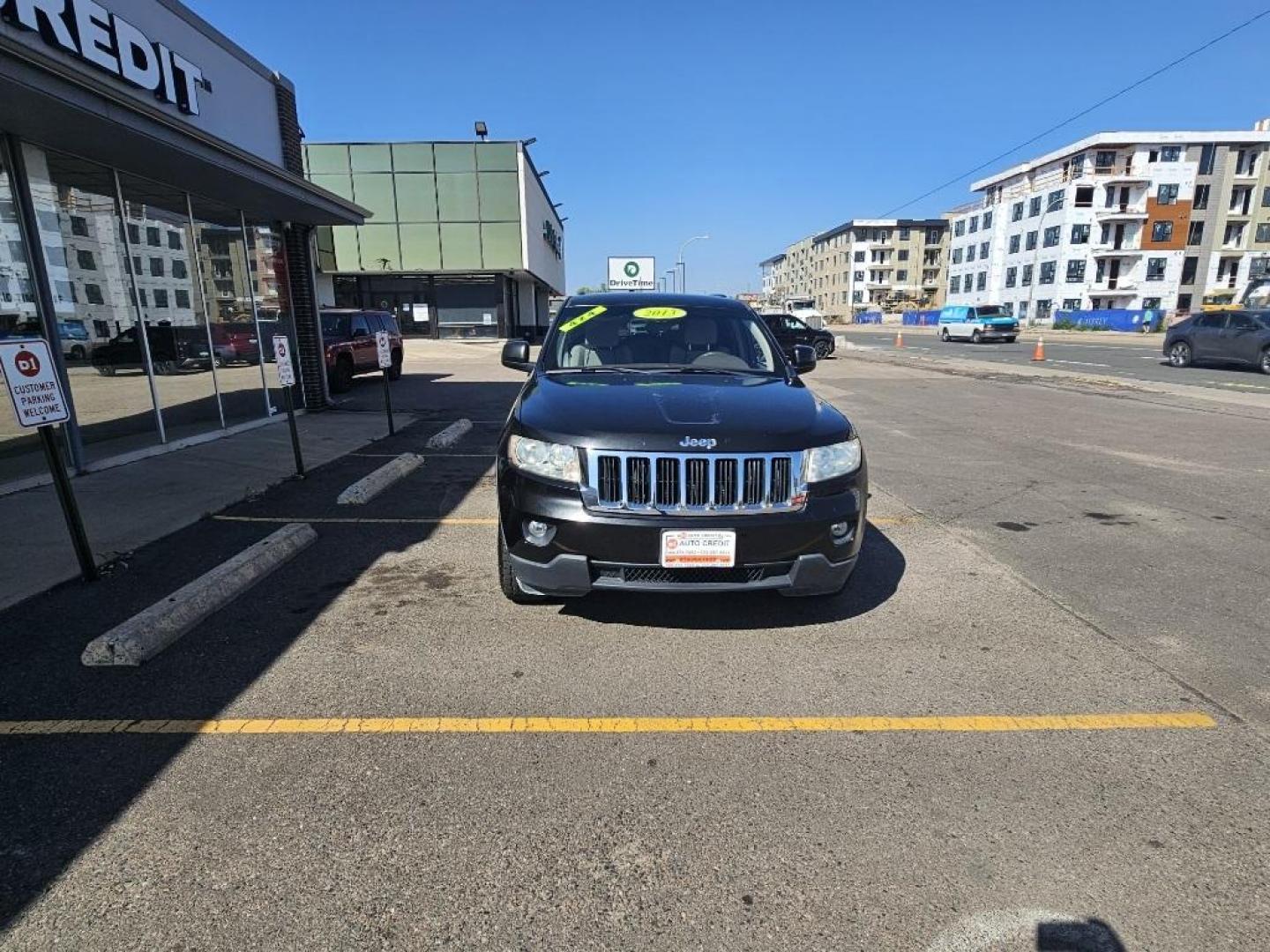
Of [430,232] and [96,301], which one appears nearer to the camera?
[96,301]

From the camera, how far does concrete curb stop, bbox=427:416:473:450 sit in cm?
892

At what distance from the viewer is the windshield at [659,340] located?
476 centimetres

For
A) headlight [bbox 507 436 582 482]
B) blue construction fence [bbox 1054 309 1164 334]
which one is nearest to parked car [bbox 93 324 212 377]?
headlight [bbox 507 436 582 482]

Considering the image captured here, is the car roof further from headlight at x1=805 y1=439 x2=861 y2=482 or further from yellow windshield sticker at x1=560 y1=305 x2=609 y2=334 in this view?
headlight at x1=805 y1=439 x2=861 y2=482

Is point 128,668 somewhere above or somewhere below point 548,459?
below

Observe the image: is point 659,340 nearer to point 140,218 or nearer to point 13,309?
point 13,309

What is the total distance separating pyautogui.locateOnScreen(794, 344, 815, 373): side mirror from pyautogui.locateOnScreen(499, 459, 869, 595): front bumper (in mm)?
1939

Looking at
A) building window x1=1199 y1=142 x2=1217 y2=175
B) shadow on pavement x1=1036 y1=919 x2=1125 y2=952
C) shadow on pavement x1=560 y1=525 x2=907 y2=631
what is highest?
building window x1=1199 y1=142 x2=1217 y2=175

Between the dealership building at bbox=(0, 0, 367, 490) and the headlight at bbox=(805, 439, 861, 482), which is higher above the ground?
the dealership building at bbox=(0, 0, 367, 490)

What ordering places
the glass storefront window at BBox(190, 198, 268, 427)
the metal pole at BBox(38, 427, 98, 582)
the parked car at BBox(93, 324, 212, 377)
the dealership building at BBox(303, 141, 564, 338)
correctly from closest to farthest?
the metal pole at BBox(38, 427, 98, 582) → the parked car at BBox(93, 324, 212, 377) → the glass storefront window at BBox(190, 198, 268, 427) → the dealership building at BBox(303, 141, 564, 338)

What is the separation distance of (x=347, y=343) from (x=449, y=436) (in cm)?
777

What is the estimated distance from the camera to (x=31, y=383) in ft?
13.0

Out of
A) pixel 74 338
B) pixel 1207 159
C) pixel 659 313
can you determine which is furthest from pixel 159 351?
pixel 1207 159

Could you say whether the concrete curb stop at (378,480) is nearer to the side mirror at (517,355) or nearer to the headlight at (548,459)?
the side mirror at (517,355)
